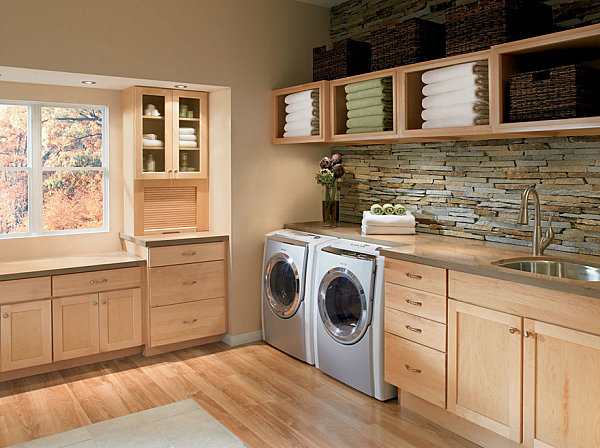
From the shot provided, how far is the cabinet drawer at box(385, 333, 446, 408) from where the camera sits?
2.85 m

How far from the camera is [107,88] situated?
13.7ft

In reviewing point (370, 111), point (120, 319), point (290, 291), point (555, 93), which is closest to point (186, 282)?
point (120, 319)

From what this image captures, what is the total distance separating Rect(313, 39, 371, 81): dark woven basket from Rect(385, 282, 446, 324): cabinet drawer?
5.50 feet

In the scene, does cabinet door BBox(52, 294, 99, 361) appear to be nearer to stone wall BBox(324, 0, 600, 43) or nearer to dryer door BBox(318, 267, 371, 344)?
dryer door BBox(318, 267, 371, 344)

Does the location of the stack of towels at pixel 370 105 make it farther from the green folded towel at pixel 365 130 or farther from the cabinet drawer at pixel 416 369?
the cabinet drawer at pixel 416 369

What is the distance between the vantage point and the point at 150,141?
414 centimetres

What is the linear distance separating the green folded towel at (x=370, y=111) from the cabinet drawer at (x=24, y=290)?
7.57 feet

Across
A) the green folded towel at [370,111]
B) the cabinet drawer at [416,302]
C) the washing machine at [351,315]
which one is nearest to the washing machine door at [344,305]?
the washing machine at [351,315]

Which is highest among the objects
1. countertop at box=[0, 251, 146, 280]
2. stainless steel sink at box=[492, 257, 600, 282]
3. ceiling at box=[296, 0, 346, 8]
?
ceiling at box=[296, 0, 346, 8]

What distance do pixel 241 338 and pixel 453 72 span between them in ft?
8.43

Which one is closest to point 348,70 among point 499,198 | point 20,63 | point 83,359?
point 499,198

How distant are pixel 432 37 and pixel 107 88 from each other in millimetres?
2436

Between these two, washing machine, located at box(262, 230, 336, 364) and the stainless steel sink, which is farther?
washing machine, located at box(262, 230, 336, 364)

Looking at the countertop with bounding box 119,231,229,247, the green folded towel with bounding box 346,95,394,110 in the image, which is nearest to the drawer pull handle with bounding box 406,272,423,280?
the green folded towel with bounding box 346,95,394,110
